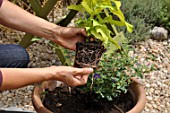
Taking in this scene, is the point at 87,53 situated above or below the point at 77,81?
above

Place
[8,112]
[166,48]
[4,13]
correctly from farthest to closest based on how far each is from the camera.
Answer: [166,48]
[8,112]
[4,13]

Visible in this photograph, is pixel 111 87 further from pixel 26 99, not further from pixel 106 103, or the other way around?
pixel 26 99

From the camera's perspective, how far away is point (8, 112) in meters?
2.85

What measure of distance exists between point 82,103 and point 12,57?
0.47 metres

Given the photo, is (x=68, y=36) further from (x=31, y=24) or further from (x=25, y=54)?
(x=25, y=54)

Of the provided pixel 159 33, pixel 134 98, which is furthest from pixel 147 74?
pixel 134 98

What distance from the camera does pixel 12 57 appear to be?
7.82 ft

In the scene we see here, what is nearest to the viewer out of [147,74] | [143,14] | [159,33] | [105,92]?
[105,92]

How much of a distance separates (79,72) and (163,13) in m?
2.30

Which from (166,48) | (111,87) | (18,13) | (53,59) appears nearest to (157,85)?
(166,48)

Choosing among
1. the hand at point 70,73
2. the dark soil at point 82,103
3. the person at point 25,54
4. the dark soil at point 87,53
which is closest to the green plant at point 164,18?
the dark soil at point 82,103

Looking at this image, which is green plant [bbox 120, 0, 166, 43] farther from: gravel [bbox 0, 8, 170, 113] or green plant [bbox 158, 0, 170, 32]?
gravel [bbox 0, 8, 170, 113]

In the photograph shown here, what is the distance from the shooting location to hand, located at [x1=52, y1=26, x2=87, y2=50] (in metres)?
2.18

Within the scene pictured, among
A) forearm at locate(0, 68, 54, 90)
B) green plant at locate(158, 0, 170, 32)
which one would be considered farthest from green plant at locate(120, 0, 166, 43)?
forearm at locate(0, 68, 54, 90)
